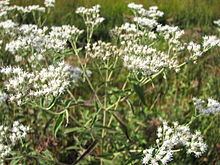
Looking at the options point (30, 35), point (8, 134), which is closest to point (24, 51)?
point (30, 35)

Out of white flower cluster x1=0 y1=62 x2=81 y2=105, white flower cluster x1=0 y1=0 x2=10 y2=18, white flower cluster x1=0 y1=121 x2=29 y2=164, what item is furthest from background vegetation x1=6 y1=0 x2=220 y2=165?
white flower cluster x1=0 y1=0 x2=10 y2=18

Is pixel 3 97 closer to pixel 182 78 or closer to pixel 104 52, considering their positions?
pixel 104 52

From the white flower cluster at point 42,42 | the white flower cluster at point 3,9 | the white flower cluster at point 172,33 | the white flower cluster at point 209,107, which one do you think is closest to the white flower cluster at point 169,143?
the white flower cluster at point 209,107

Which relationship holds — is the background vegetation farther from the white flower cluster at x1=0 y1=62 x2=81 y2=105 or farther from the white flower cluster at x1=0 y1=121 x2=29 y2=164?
the white flower cluster at x1=0 y1=121 x2=29 y2=164

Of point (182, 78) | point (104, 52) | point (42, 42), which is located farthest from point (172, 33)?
point (182, 78)

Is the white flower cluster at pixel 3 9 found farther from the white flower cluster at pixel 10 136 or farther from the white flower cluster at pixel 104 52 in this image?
the white flower cluster at pixel 10 136

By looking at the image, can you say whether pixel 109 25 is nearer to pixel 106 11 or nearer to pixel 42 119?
pixel 106 11

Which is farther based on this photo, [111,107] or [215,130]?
[215,130]
